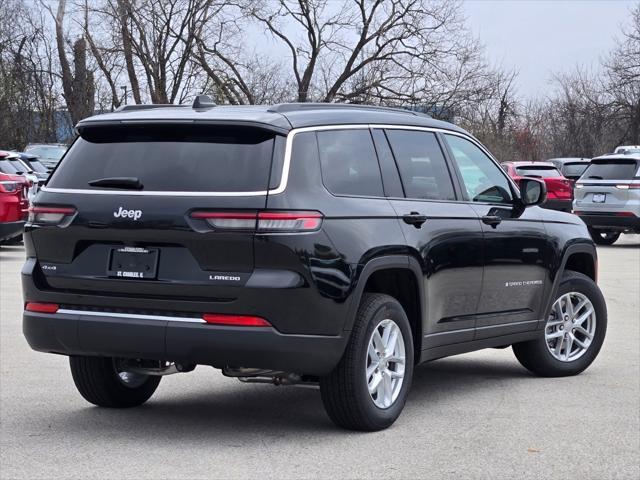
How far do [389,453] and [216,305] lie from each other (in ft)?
3.74

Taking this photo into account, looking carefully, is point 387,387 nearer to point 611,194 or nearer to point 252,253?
point 252,253

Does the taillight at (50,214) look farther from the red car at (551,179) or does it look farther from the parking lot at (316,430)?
the red car at (551,179)

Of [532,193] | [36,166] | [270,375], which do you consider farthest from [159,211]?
[36,166]

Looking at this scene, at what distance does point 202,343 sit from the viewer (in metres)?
6.23

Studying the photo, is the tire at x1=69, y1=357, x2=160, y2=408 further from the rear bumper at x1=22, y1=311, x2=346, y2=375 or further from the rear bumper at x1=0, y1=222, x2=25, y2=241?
the rear bumper at x1=0, y1=222, x2=25, y2=241

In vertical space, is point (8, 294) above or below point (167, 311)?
below

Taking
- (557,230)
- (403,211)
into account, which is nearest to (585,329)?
(557,230)

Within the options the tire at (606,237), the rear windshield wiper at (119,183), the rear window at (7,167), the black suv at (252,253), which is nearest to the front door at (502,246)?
the black suv at (252,253)

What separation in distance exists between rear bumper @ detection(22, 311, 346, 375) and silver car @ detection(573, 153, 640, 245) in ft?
60.2

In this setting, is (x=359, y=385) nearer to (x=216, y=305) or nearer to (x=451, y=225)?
(x=216, y=305)

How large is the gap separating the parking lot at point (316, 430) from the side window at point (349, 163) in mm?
1332

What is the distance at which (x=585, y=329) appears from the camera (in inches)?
357

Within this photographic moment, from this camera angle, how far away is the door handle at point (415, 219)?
7.10 meters

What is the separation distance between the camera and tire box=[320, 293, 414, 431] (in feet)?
21.4
